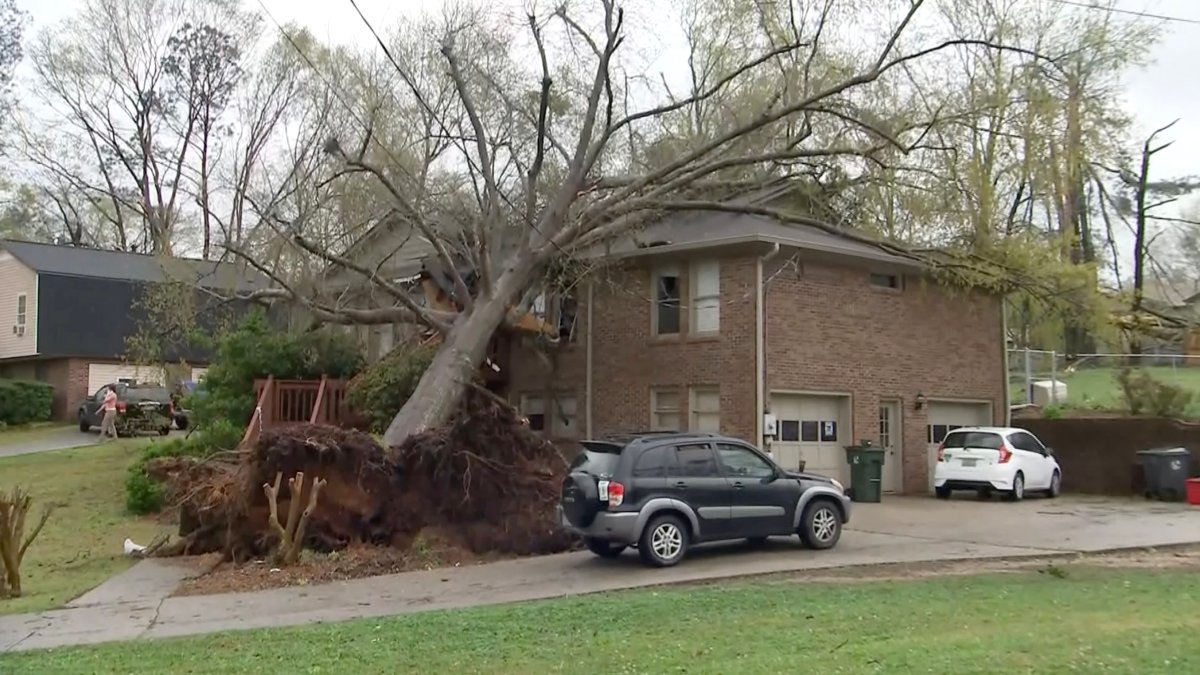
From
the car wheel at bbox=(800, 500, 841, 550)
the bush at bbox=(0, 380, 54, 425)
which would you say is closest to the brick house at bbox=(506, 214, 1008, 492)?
the car wheel at bbox=(800, 500, 841, 550)

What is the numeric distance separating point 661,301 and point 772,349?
2.84 meters

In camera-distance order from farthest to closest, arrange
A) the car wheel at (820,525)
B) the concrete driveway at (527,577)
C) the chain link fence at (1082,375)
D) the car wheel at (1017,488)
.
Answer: the chain link fence at (1082,375)
the car wheel at (1017,488)
the car wheel at (820,525)
the concrete driveway at (527,577)

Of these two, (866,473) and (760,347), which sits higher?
(760,347)

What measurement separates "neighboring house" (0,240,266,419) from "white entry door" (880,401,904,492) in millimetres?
26642

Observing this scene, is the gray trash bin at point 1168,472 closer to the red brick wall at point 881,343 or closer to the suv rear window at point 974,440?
the suv rear window at point 974,440

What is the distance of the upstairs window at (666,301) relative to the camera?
24.5 metres

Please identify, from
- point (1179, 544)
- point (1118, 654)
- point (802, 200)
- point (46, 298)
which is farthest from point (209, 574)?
point (46, 298)

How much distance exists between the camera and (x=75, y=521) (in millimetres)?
21609

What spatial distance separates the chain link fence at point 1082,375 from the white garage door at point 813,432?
8.07m

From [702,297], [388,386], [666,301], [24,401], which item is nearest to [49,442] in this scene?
[24,401]

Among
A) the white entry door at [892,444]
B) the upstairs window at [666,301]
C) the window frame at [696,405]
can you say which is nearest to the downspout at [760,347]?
the window frame at [696,405]

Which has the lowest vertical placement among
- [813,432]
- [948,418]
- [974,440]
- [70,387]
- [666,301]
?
[974,440]

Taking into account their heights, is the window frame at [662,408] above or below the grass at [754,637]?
above

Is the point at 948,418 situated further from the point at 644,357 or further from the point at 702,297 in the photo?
the point at 644,357
